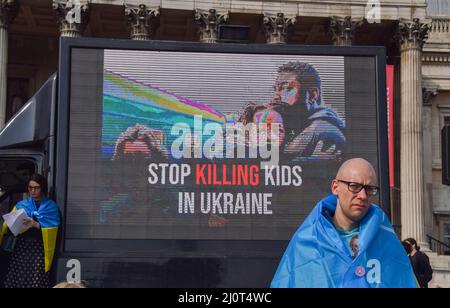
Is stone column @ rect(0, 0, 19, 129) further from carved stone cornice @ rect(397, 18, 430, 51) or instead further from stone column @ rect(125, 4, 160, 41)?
carved stone cornice @ rect(397, 18, 430, 51)

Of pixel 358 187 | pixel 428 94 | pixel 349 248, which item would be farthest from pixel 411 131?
pixel 349 248

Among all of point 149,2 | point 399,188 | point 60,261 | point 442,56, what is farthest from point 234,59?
point 442,56

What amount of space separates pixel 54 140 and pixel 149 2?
65.4 ft

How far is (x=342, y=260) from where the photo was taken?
4133mm

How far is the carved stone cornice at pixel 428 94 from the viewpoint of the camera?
→ 33688 millimetres

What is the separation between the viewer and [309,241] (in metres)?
4.21

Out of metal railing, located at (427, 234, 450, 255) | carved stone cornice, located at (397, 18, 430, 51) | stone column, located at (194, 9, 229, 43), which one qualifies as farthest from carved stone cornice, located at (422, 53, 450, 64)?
stone column, located at (194, 9, 229, 43)

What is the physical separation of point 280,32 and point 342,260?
82.7ft

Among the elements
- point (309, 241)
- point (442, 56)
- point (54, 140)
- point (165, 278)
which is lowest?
point (165, 278)

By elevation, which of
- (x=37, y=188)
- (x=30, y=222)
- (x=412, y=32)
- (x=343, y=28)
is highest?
(x=343, y=28)

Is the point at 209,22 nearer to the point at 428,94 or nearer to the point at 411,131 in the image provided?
the point at 411,131

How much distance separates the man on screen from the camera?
9193 millimetres

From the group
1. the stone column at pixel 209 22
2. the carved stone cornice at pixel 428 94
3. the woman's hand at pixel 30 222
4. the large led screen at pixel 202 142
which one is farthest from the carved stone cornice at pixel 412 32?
the woman's hand at pixel 30 222
